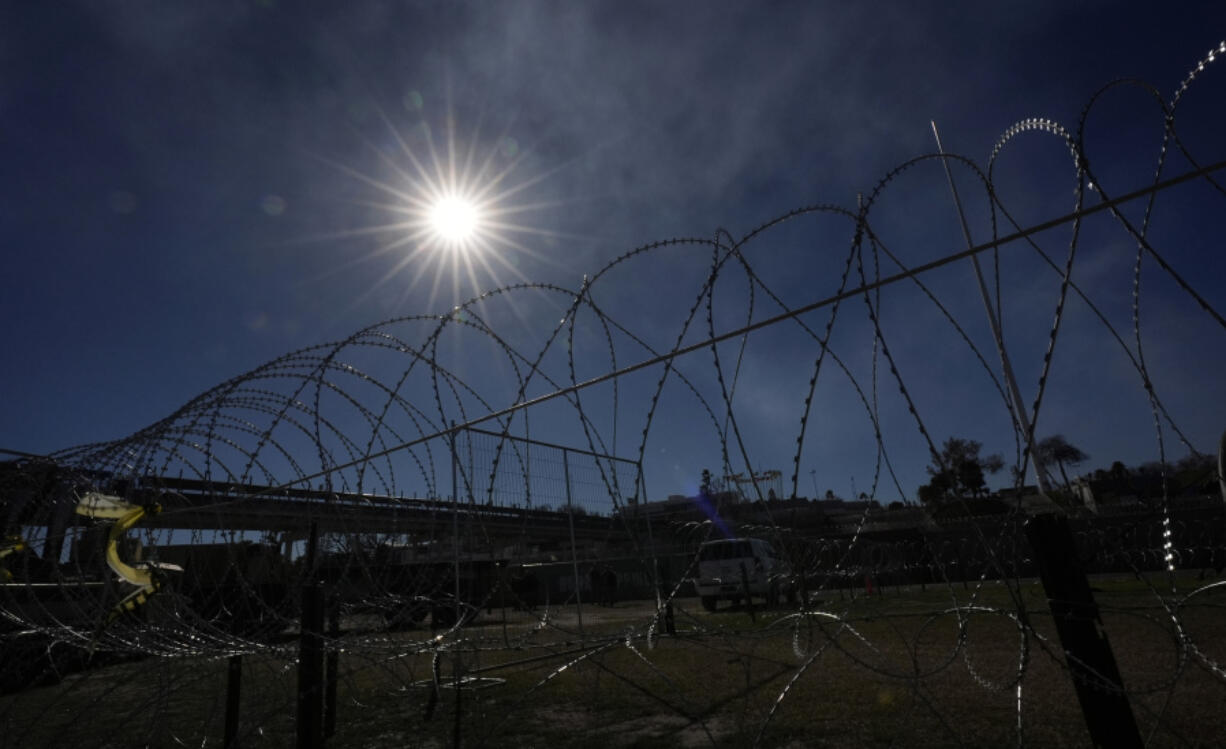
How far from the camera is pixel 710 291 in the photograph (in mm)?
3232

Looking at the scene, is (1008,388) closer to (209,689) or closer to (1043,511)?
(1043,511)

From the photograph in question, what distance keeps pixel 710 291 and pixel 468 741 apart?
4.24m

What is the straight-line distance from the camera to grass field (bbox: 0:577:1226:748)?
3.48m

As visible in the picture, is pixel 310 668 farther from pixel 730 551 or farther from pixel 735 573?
pixel 730 551

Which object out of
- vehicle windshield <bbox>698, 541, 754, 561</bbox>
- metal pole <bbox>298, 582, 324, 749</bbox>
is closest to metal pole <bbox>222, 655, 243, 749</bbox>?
metal pole <bbox>298, 582, 324, 749</bbox>

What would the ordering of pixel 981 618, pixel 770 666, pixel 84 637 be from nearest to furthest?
pixel 84 637, pixel 770 666, pixel 981 618

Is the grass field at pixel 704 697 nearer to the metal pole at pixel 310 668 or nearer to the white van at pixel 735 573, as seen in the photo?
the metal pole at pixel 310 668

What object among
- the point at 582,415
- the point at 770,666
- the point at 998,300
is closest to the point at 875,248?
the point at 998,300

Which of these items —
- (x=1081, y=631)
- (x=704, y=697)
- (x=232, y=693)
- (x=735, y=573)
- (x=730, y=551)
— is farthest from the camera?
(x=730, y=551)

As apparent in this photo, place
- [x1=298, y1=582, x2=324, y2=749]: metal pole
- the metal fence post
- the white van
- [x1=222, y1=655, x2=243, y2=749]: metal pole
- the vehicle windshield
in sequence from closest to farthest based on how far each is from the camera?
the metal fence post, [x1=298, y1=582, x2=324, y2=749]: metal pole, [x1=222, y1=655, x2=243, y2=749]: metal pole, the white van, the vehicle windshield

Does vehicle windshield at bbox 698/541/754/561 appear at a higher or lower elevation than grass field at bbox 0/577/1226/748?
higher

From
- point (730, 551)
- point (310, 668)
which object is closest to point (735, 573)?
point (730, 551)

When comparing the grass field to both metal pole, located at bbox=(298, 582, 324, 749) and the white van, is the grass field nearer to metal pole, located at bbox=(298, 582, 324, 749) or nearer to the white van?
metal pole, located at bbox=(298, 582, 324, 749)

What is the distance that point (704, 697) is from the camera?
585cm
